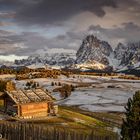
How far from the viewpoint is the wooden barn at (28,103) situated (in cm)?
7725

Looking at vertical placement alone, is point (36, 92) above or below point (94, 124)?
above

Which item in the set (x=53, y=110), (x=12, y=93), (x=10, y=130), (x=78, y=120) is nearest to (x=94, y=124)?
(x=78, y=120)

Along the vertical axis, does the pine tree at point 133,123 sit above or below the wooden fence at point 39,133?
above

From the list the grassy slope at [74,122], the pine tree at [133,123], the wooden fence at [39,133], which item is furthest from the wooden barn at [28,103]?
the pine tree at [133,123]

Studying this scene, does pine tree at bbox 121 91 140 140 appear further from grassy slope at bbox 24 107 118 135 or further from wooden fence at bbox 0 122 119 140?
grassy slope at bbox 24 107 118 135

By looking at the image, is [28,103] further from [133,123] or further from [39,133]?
[133,123]

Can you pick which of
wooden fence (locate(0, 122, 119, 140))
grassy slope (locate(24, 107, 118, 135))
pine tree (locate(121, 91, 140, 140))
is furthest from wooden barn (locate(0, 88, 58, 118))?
pine tree (locate(121, 91, 140, 140))

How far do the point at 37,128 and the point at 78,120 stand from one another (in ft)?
80.3

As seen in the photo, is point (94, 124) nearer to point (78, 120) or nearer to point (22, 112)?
point (78, 120)

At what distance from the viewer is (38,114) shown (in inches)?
3174

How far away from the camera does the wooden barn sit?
253ft

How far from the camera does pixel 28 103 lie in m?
77.8

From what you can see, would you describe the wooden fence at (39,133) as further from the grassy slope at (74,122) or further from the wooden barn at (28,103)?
the wooden barn at (28,103)

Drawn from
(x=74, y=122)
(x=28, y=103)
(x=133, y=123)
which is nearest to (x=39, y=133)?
(x=133, y=123)
